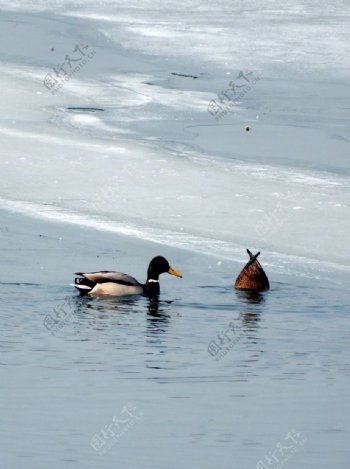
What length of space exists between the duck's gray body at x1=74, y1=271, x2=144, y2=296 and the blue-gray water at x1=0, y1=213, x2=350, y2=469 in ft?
0.35

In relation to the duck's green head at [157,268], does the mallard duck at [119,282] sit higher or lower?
lower

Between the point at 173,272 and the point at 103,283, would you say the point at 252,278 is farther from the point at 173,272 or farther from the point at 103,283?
the point at 103,283

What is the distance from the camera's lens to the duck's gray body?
35.1 ft

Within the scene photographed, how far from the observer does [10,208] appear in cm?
1389

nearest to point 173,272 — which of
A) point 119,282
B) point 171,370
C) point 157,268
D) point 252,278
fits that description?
point 157,268

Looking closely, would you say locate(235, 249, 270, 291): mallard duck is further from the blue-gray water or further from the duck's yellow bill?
the duck's yellow bill

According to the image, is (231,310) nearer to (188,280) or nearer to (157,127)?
(188,280)

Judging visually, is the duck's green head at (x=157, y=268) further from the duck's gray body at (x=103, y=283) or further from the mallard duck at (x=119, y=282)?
the duck's gray body at (x=103, y=283)

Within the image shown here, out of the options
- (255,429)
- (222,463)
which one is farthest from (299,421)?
(222,463)

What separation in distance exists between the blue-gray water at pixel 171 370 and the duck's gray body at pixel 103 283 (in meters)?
0.11

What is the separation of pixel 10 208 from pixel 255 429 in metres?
7.27

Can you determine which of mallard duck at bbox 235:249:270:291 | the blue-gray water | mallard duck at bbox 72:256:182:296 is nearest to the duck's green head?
mallard duck at bbox 72:256:182:296

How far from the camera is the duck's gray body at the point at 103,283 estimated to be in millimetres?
10703

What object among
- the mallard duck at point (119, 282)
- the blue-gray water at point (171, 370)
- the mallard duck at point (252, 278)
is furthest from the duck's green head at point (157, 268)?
the mallard duck at point (252, 278)
